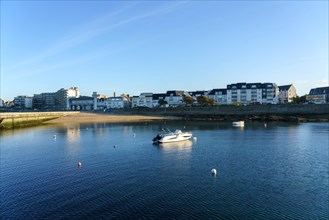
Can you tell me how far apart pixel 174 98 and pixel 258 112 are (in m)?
65.8

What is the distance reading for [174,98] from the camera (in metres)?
156

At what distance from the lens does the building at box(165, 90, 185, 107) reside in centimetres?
15450

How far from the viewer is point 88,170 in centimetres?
2609

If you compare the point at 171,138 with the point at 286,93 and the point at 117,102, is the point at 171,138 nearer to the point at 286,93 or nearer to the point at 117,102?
the point at 286,93

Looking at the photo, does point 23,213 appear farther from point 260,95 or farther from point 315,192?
point 260,95

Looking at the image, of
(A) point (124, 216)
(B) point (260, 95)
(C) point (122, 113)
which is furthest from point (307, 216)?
(B) point (260, 95)

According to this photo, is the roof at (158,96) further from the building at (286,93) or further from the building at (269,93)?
the building at (286,93)

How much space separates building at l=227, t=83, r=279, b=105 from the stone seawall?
125 feet

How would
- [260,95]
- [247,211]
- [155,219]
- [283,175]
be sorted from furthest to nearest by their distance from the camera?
1. [260,95]
2. [283,175]
3. [247,211]
4. [155,219]

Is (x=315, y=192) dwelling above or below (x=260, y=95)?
below

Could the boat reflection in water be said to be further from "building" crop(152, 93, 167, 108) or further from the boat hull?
"building" crop(152, 93, 167, 108)

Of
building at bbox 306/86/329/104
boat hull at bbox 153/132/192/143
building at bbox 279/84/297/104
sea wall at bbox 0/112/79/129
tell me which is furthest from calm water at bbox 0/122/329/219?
building at bbox 306/86/329/104

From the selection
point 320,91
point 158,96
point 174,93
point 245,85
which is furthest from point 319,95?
point 158,96

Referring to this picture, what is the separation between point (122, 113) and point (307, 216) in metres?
116
